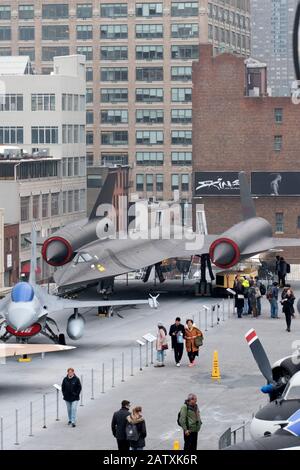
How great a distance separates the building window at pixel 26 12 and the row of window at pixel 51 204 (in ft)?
178

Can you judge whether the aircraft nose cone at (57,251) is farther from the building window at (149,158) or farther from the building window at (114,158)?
the building window at (149,158)

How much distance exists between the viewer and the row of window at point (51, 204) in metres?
102

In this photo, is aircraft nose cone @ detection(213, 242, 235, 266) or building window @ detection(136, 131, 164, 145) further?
building window @ detection(136, 131, 164, 145)

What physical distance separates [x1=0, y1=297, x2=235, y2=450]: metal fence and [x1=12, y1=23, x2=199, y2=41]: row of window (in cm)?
11711

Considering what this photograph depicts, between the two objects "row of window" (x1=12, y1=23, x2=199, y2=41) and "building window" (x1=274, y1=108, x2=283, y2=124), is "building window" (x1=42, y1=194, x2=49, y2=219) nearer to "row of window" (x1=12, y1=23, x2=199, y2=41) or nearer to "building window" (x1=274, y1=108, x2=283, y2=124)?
"building window" (x1=274, y1=108, x2=283, y2=124)

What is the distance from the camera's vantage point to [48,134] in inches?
4569

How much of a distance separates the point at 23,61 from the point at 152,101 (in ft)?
133

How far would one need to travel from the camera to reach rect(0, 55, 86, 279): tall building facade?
10600 cm

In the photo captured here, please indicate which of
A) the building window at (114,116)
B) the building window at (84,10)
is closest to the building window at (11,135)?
the building window at (114,116)

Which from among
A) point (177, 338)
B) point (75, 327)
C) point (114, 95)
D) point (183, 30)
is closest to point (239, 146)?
point (183, 30)

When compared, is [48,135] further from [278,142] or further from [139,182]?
[139,182]

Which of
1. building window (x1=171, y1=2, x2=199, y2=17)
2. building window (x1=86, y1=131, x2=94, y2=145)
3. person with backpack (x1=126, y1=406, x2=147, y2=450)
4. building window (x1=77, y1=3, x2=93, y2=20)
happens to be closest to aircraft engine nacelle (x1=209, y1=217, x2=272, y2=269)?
person with backpack (x1=126, y1=406, x2=147, y2=450)
